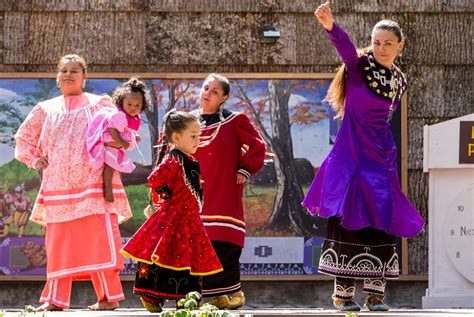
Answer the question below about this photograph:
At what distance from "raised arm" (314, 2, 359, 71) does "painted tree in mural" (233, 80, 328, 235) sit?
2.39 m

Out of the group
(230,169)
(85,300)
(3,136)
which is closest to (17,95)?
(3,136)

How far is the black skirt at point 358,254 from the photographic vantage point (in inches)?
318

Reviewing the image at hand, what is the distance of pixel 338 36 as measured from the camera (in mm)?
8086

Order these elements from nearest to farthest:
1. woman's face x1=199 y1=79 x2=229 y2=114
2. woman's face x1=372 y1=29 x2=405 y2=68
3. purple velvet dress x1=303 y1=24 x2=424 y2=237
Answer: purple velvet dress x1=303 y1=24 x2=424 y2=237 < woman's face x1=372 y1=29 x2=405 y2=68 < woman's face x1=199 y1=79 x2=229 y2=114

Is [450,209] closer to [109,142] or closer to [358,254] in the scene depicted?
[358,254]

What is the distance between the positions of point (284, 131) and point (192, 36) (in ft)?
3.24

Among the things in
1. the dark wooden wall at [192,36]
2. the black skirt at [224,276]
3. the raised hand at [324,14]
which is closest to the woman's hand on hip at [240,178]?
the black skirt at [224,276]

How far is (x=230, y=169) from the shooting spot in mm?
8812

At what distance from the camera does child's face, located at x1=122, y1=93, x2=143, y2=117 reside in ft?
29.7

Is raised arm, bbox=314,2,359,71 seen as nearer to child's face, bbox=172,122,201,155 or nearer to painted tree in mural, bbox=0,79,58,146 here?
child's face, bbox=172,122,201,155

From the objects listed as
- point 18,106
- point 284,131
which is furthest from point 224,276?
point 18,106

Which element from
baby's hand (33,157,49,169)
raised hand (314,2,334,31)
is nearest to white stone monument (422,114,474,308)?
raised hand (314,2,334,31)

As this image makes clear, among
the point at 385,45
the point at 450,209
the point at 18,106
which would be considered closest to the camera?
the point at 385,45

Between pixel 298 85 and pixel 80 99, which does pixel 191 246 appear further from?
pixel 298 85
